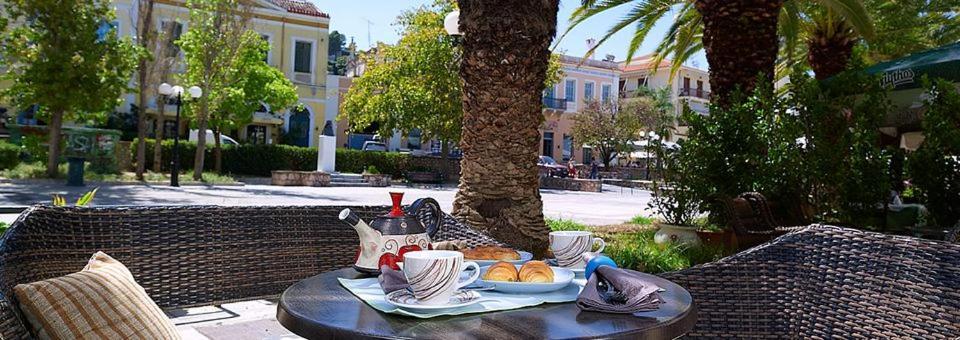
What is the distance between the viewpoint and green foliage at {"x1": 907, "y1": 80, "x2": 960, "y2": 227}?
247 inches

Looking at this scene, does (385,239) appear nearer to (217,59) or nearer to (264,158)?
(217,59)

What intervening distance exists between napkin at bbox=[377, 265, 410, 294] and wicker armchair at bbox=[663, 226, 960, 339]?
1.09 metres

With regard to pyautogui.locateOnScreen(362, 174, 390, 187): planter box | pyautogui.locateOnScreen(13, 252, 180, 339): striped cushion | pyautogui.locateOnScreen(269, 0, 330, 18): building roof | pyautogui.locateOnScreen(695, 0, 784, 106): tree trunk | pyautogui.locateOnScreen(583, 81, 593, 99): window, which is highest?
pyautogui.locateOnScreen(269, 0, 330, 18): building roof

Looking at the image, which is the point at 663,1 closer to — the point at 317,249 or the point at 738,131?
the point at 738,131

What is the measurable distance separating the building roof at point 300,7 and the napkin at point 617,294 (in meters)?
32.4

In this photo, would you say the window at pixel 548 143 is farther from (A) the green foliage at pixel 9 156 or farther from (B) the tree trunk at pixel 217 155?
(A) the green foliage at pixel 9 156

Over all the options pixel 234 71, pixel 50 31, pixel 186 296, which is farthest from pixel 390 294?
pixel 234 71

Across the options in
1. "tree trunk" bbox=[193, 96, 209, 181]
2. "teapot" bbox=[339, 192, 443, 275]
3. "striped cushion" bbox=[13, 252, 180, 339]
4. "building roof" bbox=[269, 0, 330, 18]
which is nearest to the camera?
"striped cushion" bbox=[13, 252, 180, 339]

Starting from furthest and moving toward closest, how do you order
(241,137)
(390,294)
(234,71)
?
(241,137), (234,71), (390,294)

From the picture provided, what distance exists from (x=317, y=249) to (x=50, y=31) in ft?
56.5

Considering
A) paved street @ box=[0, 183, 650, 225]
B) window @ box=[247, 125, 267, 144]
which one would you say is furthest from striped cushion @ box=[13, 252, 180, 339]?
window @ box=[247, 125, 267, 144]

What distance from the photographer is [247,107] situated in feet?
75.7

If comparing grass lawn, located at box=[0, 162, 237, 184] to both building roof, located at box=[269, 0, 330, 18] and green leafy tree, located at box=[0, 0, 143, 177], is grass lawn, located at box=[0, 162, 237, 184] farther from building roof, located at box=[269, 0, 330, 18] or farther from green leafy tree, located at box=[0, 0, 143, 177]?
building roof, located at box=[269, 0, 330, 18]

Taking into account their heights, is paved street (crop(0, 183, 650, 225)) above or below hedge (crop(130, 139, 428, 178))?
below
